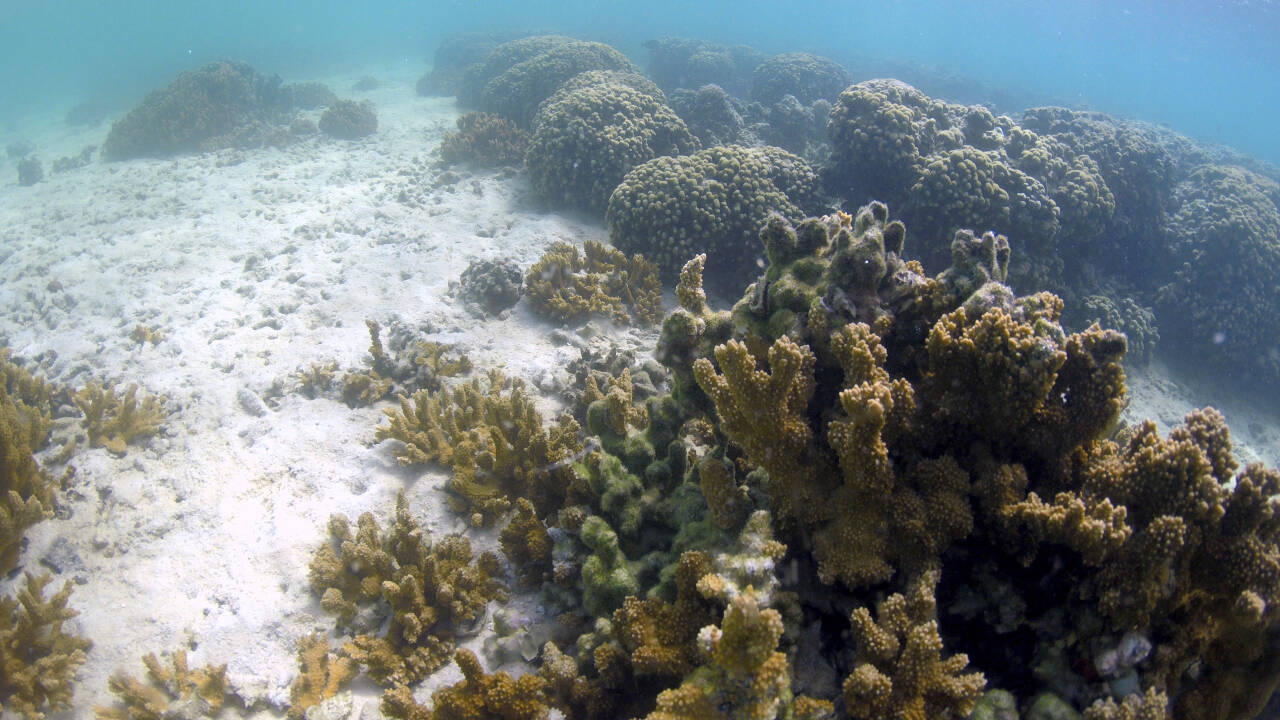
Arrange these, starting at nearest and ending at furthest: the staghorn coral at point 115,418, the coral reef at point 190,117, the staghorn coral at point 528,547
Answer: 1. the staghorn coral at point 528,547
2. the staghorn coral at point 115,418
3. the coral reef at point 190,117

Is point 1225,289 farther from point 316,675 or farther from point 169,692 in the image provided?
point 169,692

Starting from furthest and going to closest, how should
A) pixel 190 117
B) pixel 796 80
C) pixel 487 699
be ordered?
pixel 796 80 < pixel 190 117 < pixel 487 699

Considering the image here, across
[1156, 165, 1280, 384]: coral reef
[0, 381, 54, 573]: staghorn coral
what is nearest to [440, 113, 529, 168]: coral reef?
[0, 381, 54, 573]: staghorn coral

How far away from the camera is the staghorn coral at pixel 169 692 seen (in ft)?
11.5

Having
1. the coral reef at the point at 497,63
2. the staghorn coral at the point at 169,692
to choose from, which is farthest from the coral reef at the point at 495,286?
the coral reef at the point at 497,63

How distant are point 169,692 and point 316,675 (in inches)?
41.8

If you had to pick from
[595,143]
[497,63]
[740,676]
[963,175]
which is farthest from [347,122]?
[740,676]

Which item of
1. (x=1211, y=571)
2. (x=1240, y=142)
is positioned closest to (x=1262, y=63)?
(x=1240, y=142)

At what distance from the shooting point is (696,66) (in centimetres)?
2270

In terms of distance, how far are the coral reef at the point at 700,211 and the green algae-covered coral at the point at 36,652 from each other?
7.04 metres

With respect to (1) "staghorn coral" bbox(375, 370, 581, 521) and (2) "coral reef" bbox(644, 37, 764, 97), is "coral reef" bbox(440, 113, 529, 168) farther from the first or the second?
(2) "coral reef" bbox(644, 37, 764, 97)

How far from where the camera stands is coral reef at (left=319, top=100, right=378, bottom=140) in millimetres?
17469

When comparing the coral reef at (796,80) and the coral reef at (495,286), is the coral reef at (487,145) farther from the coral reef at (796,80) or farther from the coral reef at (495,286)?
the coral reef at (796,80)

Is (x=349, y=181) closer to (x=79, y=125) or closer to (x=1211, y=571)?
(x=1211, y=571)
